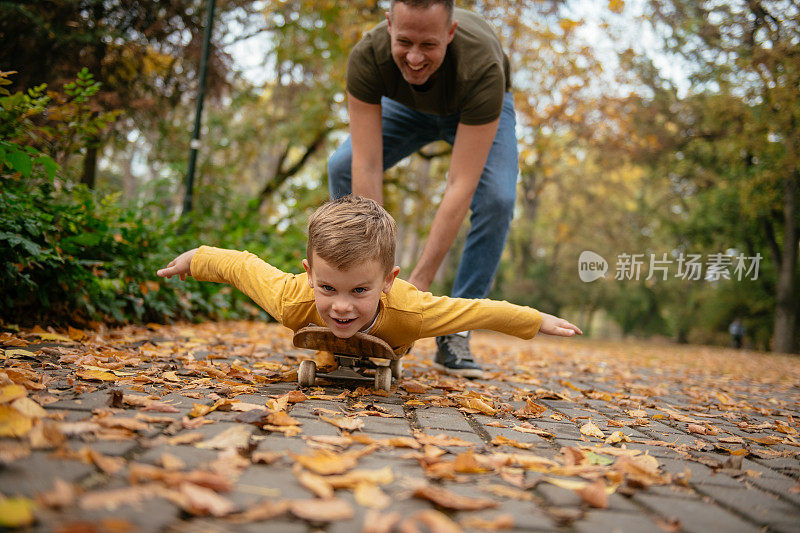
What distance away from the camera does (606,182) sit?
82.8 ft

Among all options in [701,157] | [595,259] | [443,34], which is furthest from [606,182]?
[443,34]

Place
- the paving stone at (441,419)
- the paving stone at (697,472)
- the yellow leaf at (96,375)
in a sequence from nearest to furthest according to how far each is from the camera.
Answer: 1. the paving stone at (697,472)
2. the paving stone at (441,419)
3. the yellow leaf at (96,375)

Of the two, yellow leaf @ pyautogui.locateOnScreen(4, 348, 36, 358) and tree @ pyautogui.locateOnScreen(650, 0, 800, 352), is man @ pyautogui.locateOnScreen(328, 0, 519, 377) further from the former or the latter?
tree @ pyautogui.locateOnScreen(650, 0, 800, 352)

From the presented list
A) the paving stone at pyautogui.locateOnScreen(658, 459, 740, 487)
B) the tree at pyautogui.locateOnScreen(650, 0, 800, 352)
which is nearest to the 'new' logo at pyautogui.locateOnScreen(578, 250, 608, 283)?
the tree at pyautogui.locateOnScreen(650, 0, 800, 352)

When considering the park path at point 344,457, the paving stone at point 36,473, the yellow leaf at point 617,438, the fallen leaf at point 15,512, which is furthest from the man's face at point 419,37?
the fallen leaf at point 15,512

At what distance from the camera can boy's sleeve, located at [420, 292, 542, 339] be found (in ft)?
8.50

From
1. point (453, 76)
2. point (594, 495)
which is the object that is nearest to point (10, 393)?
point (594, 495)

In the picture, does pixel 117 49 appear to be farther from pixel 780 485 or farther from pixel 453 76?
pixel 780 485

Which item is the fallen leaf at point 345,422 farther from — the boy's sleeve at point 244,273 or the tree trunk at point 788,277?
the tree trunk at point 788,277

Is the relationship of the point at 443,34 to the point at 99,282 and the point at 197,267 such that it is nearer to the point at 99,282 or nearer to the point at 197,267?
the point at 197,267

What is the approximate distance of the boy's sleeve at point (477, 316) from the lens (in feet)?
8.50

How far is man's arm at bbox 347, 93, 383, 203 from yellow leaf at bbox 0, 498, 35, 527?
8.04ft

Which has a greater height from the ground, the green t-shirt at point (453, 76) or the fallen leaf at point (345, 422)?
the green t-shirt at point (453, 76)

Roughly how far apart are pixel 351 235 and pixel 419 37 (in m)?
1.17
